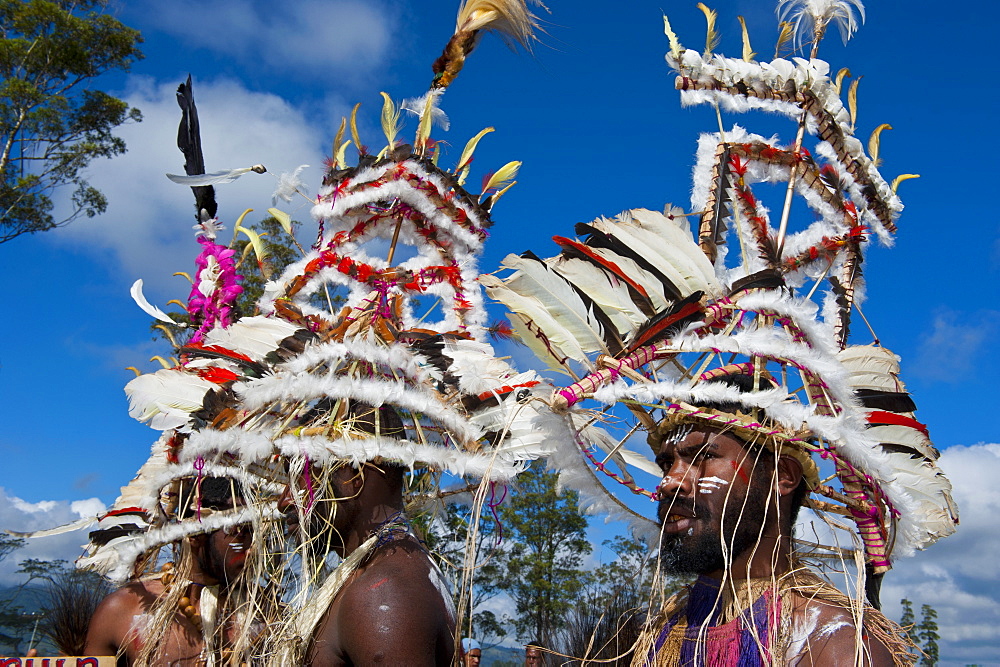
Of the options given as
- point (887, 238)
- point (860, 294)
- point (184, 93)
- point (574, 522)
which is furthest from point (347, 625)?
point (574, 522)

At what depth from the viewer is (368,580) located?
2711 mm

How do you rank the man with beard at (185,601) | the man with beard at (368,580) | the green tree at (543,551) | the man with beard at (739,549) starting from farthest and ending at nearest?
the green tree at (543,551)
the man with beard at (185,601)
the man with beard at (368,580)
the man with beard at (739,549)

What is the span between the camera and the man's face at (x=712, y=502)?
2400 millimetres

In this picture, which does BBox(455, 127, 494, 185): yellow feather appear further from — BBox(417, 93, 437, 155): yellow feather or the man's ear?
the man's ear

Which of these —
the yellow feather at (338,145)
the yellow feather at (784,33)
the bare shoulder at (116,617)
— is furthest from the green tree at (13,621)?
the yellow feather at (784,33)

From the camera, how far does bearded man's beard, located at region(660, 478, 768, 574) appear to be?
7.87ft

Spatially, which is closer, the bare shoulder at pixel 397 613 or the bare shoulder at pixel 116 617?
the bare shoulder at pixel 397 613

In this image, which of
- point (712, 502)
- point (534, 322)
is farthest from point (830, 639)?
point (534, 322)

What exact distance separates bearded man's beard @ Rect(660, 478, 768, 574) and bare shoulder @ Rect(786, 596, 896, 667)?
0.24 metres

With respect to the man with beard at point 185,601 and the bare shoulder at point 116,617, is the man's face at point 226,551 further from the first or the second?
the bare shoulder at point 116,617

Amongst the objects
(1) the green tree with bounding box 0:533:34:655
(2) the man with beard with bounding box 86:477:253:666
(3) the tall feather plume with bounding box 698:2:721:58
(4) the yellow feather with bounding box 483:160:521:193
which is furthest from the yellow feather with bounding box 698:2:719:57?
(1) the green tree with bounding box 0:533:34:655

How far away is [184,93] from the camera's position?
5.46 m

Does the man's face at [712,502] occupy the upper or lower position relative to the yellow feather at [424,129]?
lower

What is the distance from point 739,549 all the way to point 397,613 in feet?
3.73
